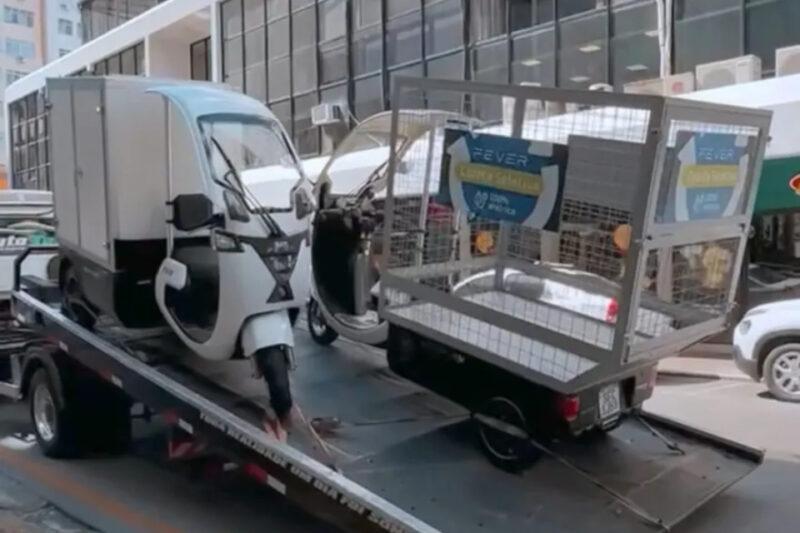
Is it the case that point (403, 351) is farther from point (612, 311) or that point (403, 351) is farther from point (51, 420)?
point (51, 420)

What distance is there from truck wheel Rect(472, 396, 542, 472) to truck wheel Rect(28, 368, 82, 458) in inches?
129

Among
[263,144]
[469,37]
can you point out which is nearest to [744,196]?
[263,144]

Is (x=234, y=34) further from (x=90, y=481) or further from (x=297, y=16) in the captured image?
(x=90, y=481)

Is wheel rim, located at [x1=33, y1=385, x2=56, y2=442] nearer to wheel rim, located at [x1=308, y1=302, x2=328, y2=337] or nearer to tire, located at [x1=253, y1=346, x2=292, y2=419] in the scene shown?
wheel rim, located at [x1=308, y1=302, x2=328, y2=337]

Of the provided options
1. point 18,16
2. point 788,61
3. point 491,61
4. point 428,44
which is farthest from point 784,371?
point 18,16

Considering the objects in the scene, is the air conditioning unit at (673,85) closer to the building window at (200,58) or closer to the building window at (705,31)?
the building window at (705,31)

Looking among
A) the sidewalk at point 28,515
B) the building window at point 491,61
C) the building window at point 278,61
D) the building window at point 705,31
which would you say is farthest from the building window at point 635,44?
the sidewalk at point 28,515

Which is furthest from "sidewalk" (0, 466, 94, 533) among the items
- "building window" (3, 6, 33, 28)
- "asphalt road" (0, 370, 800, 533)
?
"building window" (3, 6, 33, 28)

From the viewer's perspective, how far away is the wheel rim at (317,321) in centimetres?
737

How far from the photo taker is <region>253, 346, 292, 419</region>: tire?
5535 millimetres

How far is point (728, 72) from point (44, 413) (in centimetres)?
1138

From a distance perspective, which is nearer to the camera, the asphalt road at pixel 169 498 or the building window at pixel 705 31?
the asphalt road at pixel 169 498

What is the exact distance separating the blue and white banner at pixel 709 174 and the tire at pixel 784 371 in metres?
5.92

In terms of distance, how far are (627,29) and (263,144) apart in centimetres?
1162
